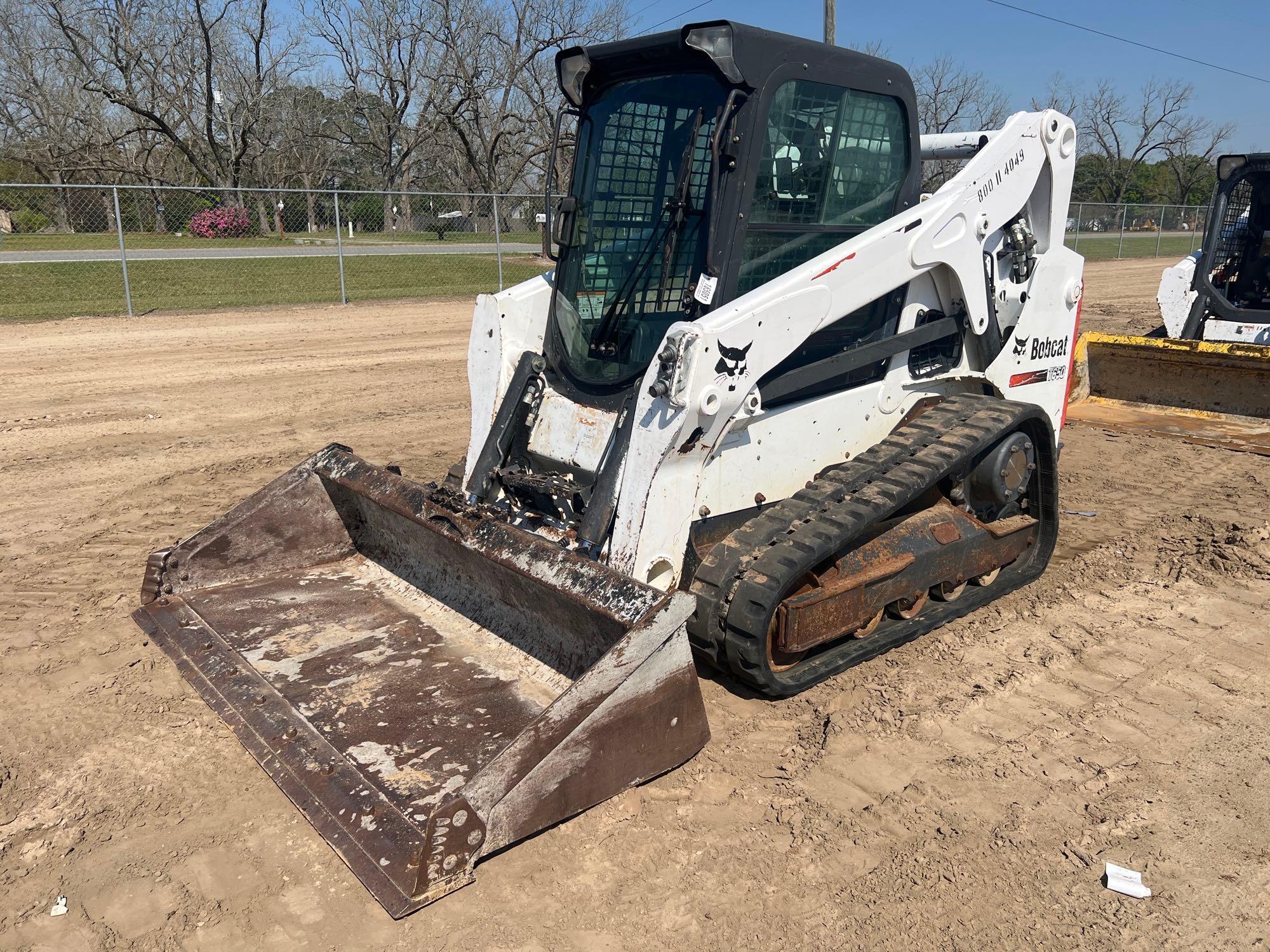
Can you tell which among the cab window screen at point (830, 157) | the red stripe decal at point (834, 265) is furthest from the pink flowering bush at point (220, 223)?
the red stripe decal at point (834, 265)

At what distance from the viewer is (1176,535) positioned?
19.1 ft

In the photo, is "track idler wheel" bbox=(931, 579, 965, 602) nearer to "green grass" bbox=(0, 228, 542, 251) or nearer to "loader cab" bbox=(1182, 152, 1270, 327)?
"loader cab" bbox=(1182, 152, 1270, 327)

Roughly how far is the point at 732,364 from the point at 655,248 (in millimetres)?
842

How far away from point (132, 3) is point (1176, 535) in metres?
44.4

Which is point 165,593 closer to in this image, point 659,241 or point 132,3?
point 659,241

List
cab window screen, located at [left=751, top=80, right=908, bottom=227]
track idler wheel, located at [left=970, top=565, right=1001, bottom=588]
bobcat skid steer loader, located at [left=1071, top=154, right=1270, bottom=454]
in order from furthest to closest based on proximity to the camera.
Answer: bobcat skid steer loader, located at [left=1071, top=154, right=1270, bottom=454]
track idler wheel, located at [left=970, top=565, right=1001, bottom=588]
cab window screen, located at [left=751, top=80, right=908, bottom=227]

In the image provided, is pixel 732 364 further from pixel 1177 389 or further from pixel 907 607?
pixel 1177 389

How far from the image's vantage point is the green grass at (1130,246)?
31156 mm

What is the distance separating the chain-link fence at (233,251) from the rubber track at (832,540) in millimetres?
10099

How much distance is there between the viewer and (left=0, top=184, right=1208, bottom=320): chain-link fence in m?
16.4

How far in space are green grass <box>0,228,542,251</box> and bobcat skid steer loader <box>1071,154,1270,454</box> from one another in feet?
58.9

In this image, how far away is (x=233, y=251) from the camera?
82.4 ft

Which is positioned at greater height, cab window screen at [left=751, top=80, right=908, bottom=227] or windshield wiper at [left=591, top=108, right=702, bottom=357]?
cab window screen at [left=751, top=80, right=908, bottom=227]

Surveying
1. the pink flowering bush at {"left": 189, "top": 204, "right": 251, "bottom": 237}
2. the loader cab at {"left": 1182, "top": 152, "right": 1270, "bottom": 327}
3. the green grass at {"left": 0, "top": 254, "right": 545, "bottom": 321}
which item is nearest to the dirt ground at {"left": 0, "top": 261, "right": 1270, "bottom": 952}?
the loader cab at {"left": 1182, "top": 152, "right": 1270, "bottom": 327}
